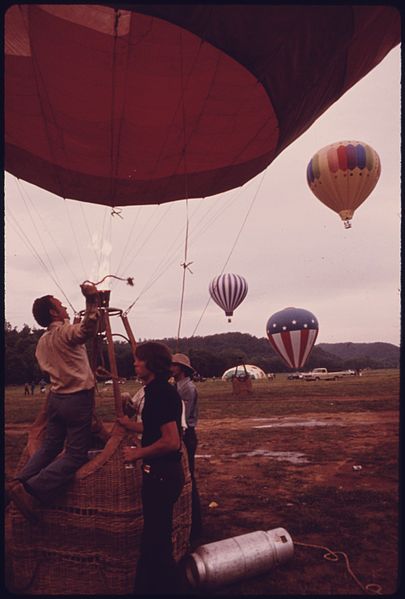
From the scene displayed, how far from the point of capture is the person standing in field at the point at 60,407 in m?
3.08

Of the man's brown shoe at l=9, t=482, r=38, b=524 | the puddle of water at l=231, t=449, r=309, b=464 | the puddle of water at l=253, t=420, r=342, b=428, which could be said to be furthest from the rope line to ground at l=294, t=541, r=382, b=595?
the puddle of water at l=253, t=420, r=342, b=428

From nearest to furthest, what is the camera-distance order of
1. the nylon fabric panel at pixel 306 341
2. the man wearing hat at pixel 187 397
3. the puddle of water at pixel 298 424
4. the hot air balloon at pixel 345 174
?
the man wearing hat at pixel 187 397 → the puddle of water at pixel 298 424 → the hot air balloon at pixel 345 174 → the nylon fabric panel at pixel 306 341

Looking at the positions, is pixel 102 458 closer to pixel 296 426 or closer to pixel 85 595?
pixel 85 595

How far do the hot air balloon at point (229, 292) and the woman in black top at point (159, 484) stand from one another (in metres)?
31.4

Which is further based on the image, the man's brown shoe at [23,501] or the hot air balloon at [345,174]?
the hot air balloon at [345,174]

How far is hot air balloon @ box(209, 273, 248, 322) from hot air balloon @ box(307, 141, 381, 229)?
15.0 meters

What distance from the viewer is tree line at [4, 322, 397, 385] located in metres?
51.0

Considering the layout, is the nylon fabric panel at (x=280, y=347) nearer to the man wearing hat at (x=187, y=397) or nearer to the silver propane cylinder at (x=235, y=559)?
the man wearing hat at (x=187, y=397)

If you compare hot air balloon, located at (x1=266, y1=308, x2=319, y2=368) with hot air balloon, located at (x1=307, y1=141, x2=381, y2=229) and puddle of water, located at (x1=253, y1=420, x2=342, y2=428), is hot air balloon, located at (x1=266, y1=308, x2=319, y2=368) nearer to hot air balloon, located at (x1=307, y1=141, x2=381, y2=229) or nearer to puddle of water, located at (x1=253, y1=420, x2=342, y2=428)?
hot air balloon, located at (x1=307, y1=141, x2=381, y2=229)

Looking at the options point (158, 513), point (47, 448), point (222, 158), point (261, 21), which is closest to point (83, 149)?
point (222, 158)

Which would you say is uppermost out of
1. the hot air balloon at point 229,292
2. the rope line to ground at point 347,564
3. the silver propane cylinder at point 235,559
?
the hot air balloon at point 229,292

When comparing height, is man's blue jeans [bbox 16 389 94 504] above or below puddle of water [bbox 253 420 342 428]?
above

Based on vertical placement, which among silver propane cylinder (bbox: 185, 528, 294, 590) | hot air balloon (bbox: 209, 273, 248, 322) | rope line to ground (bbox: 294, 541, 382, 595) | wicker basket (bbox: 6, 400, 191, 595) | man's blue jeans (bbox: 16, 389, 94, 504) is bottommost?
rope line to ground (bbox: 294, 541, 382, 595)

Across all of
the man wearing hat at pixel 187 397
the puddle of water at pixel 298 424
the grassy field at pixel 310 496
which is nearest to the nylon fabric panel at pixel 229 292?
the puddle of water at pixel 298 424
